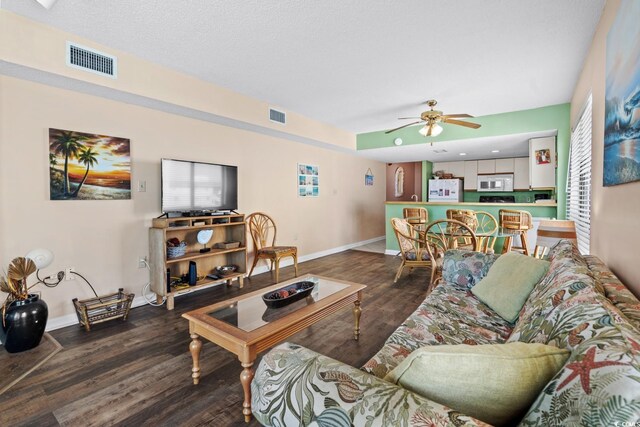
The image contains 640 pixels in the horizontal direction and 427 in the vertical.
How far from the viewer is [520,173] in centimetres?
715

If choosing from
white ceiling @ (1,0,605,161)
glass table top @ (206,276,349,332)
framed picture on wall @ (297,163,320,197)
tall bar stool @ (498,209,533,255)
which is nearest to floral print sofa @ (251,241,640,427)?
glass table top @ (206,276,349,332)

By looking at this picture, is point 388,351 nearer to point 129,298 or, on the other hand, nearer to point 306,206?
point 129,298

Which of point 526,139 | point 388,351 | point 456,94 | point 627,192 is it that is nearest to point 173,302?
point 388,351

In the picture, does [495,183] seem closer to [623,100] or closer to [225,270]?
[623,100]

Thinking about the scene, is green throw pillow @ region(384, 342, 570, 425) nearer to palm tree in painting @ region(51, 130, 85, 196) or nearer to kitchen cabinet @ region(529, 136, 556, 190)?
palm tree in painting @ region(51, 130, 85, 196)

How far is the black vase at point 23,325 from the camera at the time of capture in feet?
7.09

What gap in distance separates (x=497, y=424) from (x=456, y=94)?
13.1ft

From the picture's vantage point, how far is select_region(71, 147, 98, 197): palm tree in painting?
282 cm

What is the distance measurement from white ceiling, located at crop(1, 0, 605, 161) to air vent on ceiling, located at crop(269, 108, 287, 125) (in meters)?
0.40

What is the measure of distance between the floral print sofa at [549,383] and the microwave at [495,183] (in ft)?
22.7

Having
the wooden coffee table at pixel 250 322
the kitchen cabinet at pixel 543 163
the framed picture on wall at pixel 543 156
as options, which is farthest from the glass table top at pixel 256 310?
the framed picture on wall at pixel 543 156

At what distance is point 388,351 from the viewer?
1.35 meters

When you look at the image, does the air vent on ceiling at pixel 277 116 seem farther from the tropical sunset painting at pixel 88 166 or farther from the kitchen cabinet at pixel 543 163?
the kitchen cabinet at pixel 543 163

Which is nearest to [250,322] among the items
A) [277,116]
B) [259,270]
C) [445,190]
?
[259,270]
